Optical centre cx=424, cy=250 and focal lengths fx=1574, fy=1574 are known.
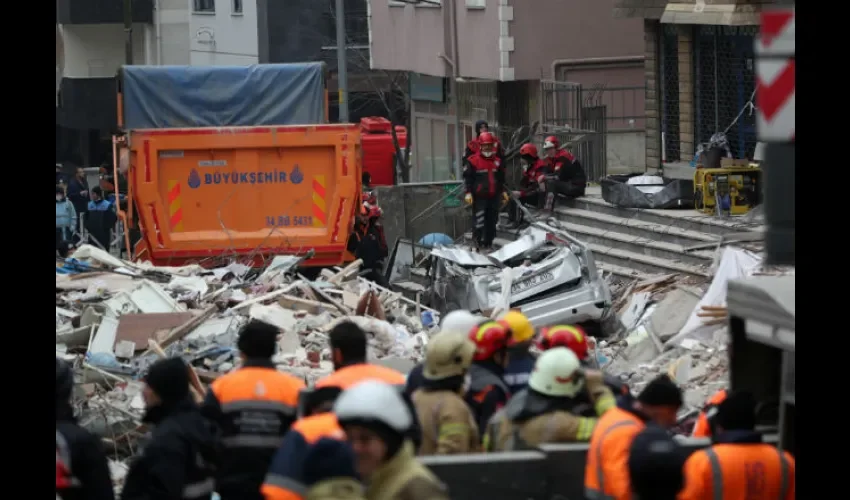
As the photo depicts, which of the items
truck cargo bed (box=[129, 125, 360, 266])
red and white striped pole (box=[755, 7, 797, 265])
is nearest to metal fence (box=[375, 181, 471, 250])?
truck cargo bed (box=[129, 125, 360, 266])

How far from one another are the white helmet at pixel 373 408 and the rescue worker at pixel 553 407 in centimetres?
205

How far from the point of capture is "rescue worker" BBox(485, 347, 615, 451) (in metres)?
7.00

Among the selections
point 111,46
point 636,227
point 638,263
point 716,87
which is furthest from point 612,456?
point 111,46

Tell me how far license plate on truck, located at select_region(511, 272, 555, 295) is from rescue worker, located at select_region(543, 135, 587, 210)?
5.32 metres

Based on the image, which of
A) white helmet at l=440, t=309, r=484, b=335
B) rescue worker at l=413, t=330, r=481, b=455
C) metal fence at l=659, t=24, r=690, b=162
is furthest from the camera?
metal fence at l=659, t=24, r=690, b=162

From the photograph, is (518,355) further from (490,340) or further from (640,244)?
(640,244)

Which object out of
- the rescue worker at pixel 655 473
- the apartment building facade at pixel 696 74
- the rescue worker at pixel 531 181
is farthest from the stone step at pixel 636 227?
the rescue worker at pixel 655 473

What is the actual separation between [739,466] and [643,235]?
547 inches

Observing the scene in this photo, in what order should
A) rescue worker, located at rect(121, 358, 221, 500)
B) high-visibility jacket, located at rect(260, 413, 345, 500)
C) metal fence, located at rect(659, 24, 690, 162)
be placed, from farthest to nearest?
1. metal fence, located at rect(659, 24, 690, 162)
2. rescue worker, located at rect(121, 358, 221, 500)
3. high-visibility jacket, located at rect(260, 413, 345, 500)

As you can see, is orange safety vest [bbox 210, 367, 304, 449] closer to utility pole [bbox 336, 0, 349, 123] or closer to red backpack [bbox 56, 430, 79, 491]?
red backpack [bbox 56, 430, 79, 491]
